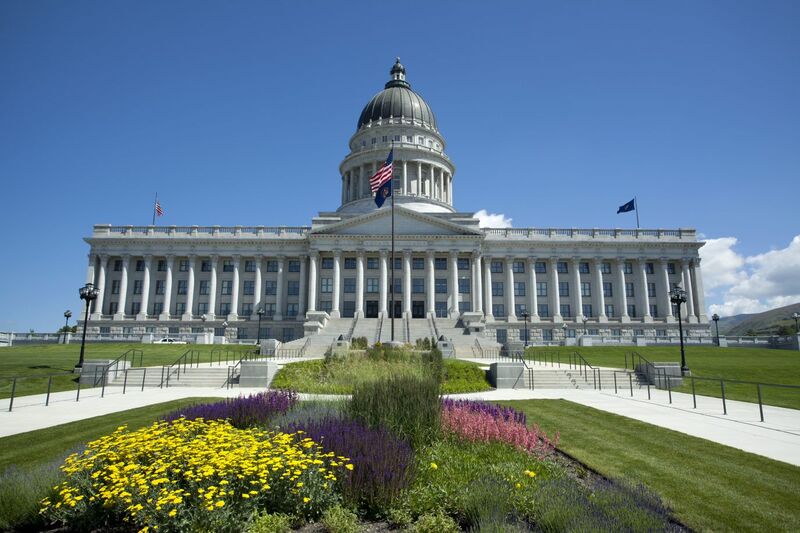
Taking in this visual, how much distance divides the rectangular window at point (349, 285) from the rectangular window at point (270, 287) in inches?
485

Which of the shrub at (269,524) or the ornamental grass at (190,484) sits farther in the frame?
the shrub at (269,524)

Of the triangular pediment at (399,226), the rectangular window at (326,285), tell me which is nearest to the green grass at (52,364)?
the rectangular window at (326,285)

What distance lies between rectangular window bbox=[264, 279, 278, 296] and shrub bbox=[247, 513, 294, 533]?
230 feet

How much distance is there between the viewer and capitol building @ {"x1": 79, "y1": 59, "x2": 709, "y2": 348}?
69.4 meters

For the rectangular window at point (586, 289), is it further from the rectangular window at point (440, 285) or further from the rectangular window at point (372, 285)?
the rectangular window at point (372, 285)

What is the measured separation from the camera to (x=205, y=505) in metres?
5.58

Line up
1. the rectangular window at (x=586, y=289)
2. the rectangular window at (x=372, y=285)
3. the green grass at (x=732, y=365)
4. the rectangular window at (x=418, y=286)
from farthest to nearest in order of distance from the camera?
1. the rectangular window at (x=586, y=289)
2. the rectangular window at (x=372, y=285)
3. the rectangular window at (x=418, y=286)
4. the green grass at (x=732, y=365)

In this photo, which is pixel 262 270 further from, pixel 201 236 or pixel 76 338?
pixel 76 338

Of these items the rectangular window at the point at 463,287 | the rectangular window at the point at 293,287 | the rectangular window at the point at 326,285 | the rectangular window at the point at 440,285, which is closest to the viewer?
the rectangular window at the point at 440,285

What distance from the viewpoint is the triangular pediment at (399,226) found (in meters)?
69.2

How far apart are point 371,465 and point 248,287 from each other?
7148 centimetres

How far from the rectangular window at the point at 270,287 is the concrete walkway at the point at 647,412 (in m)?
49.7

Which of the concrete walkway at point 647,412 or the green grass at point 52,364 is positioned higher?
the green grass at point 52,364

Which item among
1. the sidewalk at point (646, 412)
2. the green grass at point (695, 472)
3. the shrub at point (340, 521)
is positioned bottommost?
the sidewalk at point (646, 412)
